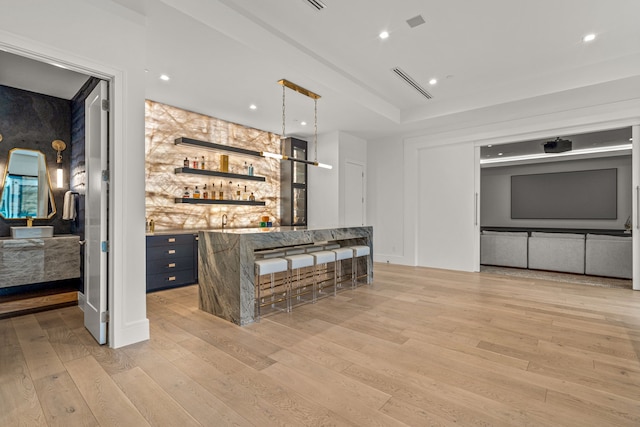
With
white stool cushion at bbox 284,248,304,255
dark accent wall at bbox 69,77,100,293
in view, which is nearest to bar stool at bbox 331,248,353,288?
white stool cushion at bbox 284,248,304,255

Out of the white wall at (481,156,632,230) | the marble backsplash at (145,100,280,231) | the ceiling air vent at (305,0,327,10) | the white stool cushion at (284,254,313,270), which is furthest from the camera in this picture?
the white wall at (481,156,632,230)

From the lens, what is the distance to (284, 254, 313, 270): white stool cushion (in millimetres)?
3846

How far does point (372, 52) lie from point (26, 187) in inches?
190

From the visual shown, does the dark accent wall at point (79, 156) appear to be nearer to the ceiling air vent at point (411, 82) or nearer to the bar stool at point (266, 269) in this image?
the bar stool at point (266, 269)

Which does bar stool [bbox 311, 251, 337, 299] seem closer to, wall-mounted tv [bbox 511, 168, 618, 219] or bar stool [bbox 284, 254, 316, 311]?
bar stool [bbox 284, 254, 316, 311]

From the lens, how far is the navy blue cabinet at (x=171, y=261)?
181 inches

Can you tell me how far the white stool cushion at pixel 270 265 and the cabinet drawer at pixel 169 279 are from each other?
76.3 inches

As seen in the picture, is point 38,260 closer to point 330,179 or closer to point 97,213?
point 97,213

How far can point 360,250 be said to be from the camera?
4.96 meters

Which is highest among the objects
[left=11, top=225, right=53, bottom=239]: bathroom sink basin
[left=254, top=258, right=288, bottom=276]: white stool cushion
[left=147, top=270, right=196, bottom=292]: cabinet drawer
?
[left=11, top=225, right=53, bottom=239]: bathroom sink basin

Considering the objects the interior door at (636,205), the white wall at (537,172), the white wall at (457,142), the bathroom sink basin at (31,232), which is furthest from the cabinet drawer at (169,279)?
the white wall at (537,172)

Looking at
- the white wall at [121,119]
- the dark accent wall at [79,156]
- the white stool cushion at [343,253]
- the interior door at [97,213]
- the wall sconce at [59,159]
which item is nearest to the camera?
the white wall at [121,119]

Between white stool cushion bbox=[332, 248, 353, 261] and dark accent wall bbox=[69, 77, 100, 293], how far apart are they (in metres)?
3.23

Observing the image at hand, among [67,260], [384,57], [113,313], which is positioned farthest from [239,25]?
[67,260]
